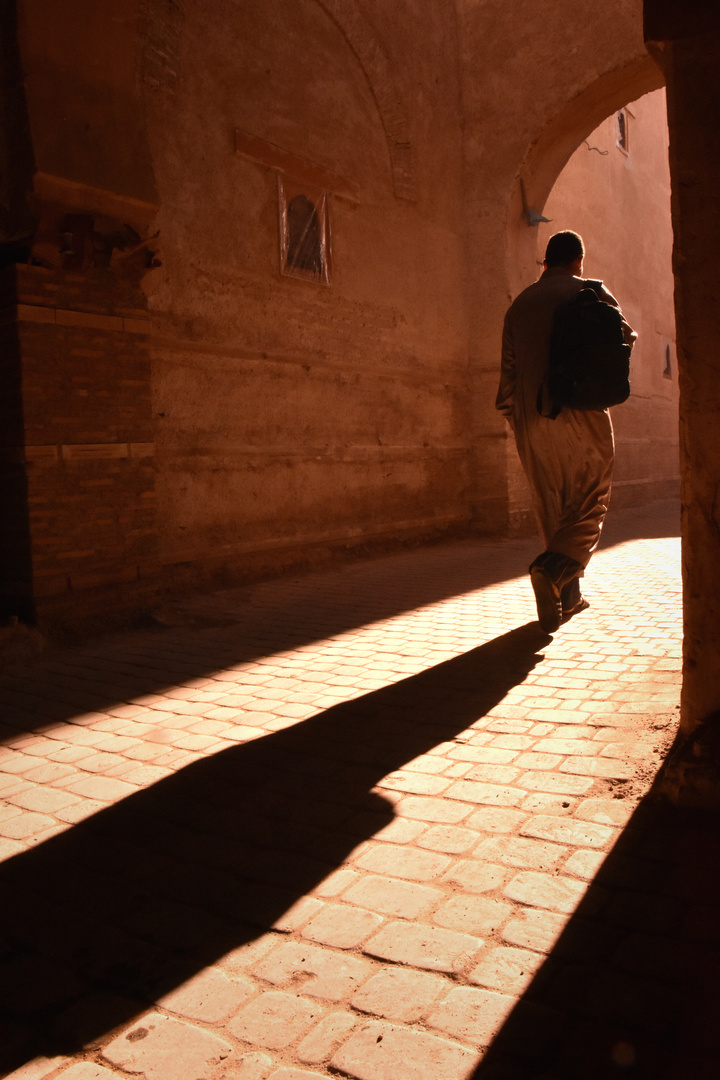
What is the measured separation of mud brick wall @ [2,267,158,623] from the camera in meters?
5.16

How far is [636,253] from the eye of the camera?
638 inches

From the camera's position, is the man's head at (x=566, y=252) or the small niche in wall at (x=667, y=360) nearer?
the man's head at (x=566, y=252)

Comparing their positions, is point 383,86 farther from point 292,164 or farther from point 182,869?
point 182,869

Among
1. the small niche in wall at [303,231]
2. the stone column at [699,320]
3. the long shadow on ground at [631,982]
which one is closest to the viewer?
the long shadow on ground at [631,982]

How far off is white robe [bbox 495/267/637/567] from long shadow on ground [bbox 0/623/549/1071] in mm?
1484

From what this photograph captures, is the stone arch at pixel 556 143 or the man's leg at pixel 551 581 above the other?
the stone arch at pixel 556 143

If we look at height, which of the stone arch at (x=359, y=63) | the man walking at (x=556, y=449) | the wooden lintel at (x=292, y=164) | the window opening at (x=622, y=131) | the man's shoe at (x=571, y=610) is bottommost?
the man's shoe at (x=571, y=610)

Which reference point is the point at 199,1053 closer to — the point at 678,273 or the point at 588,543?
the point at 678,273

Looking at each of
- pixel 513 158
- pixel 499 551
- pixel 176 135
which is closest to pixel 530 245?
pixel 513 158

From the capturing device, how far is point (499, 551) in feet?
29.9

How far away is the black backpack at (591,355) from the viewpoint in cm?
429

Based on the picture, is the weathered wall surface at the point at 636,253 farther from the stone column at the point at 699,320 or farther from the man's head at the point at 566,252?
the stone column at the point at 699,320

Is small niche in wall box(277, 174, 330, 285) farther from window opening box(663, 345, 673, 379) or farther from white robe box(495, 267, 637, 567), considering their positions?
window opening box(663, 345, 673, 379)

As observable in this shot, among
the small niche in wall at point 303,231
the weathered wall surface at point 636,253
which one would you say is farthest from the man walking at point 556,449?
the weathered wall surface at point 636,253
